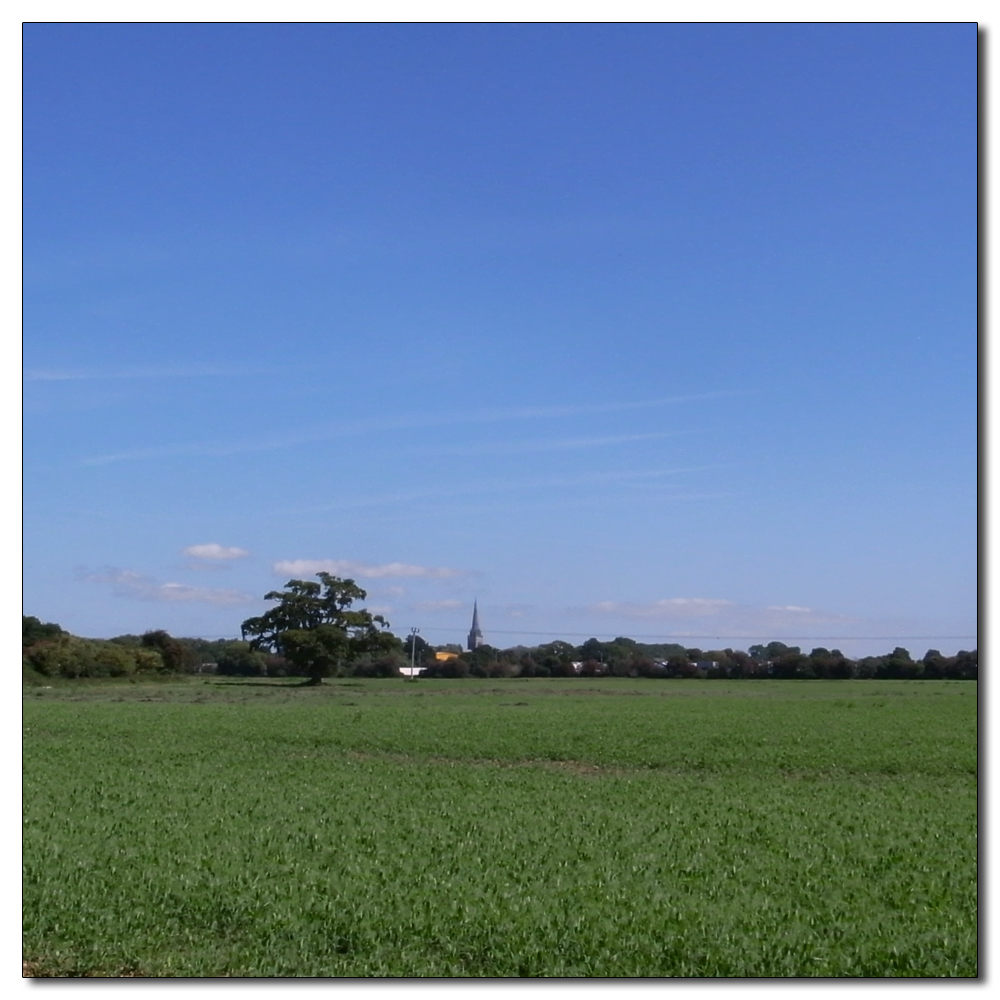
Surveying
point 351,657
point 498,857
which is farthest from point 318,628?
point 498,857

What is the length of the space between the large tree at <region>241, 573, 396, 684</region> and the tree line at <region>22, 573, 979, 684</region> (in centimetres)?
6

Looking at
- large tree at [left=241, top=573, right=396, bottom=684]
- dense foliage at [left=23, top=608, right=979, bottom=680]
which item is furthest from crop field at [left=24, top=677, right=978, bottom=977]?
large tree at [left=241, top=573, right=396, bottom=684]

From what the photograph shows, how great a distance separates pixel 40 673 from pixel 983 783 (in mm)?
32930

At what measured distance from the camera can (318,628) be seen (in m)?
55.2

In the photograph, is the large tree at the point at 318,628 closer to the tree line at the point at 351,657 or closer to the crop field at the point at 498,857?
the tree line at the point at 351,657

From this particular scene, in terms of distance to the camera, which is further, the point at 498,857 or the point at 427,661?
the point at 427,661

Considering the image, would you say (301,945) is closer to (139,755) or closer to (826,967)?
(826,967)

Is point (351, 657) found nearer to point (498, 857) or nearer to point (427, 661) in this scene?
point (427, 661)

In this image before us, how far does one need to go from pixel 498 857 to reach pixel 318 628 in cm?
4518

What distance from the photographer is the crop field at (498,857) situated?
8.09 metres

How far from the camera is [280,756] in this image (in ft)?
80.1

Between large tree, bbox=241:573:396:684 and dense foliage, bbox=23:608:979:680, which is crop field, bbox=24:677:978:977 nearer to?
dense foliage, bbox=23:608:979:680

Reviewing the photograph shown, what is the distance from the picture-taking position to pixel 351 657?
57.9 metres

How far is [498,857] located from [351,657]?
1879 inches
